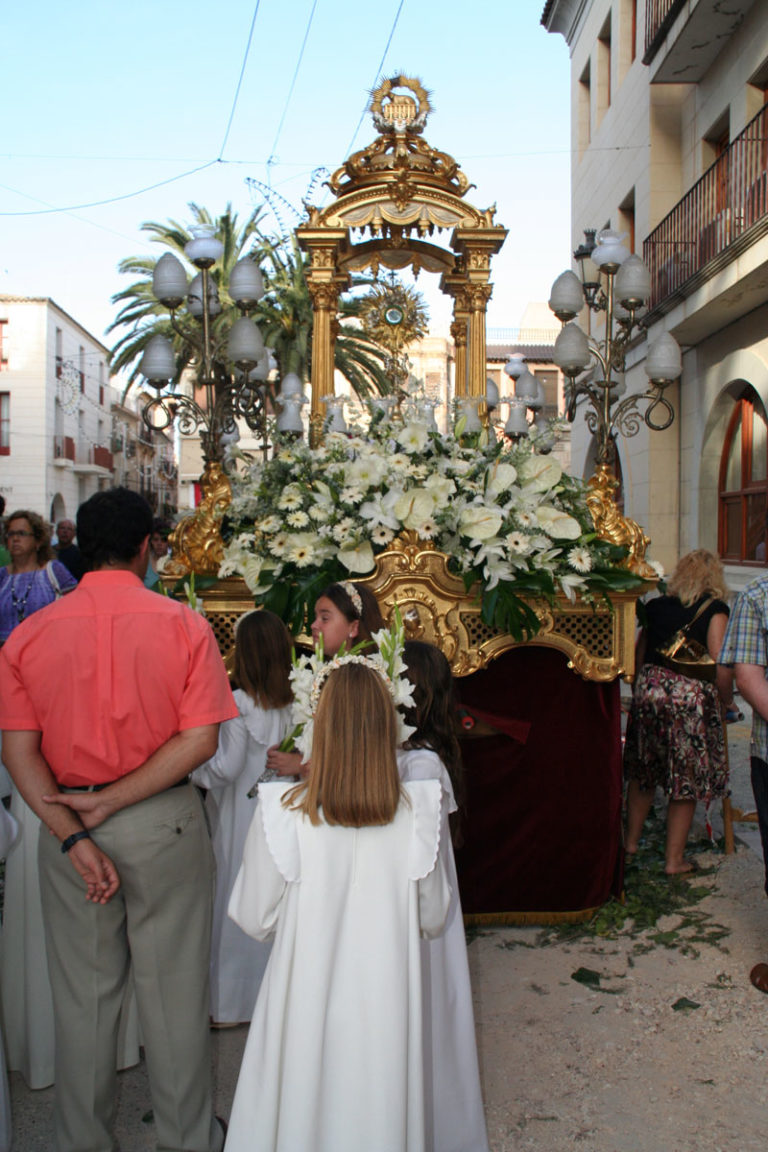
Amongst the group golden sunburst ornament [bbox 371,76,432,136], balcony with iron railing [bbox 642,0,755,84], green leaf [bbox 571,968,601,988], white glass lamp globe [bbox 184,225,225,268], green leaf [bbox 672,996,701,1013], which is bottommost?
green leaf [bbox 672,996,701,1013]

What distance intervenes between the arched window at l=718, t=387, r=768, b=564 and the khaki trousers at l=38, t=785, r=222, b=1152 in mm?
10447

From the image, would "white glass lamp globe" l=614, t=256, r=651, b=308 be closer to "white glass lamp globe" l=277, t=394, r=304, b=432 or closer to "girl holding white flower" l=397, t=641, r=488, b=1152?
"white glass lamp globe" l=277, t=394, r=304, b=432

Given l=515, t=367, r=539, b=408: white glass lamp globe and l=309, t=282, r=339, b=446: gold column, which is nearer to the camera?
l=309, t=282, r=339, b=446: gold column

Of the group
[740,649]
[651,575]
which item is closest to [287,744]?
[740,649]

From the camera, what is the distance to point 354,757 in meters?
2.46

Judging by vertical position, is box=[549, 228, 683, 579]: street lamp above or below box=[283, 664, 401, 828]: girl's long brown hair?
above

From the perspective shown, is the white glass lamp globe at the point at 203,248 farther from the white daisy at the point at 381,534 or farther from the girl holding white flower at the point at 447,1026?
the girl holding white flower at the point at 447,1026

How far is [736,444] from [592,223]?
26.0 feet

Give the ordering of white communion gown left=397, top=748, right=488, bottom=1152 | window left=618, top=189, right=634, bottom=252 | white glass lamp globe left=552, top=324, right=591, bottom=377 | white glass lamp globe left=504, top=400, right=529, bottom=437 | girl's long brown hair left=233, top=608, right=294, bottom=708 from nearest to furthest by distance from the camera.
Result: white communion gown left=397, top=748, right=488, bottom=1152 → girl's long brown hair left=233, top=608, right=294, bottom=708 → white glass lamp globe left=552, top=324, right=591, bottom=377 → white glass lamp globe left=504, top=400, right=529, bottom=437 → window left=618, top=189, right=634, bottom=252

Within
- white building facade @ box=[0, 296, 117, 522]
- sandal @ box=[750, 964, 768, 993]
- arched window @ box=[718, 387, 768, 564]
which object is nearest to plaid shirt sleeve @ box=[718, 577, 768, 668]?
sandal @ box=[750, 964, 768, 993]

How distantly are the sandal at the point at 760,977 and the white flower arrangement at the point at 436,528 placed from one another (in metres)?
1.63

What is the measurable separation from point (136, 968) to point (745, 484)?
38.6 ft

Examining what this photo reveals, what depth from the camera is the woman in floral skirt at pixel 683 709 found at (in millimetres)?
5215

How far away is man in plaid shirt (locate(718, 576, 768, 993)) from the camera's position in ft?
12.4
